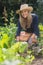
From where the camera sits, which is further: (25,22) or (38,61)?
(25,22)

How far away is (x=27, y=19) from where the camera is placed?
501 cm

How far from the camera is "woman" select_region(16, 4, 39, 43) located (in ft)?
16.2

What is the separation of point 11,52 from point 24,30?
3.01 meters

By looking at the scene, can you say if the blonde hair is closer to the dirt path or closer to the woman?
the woman

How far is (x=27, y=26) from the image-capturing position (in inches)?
201

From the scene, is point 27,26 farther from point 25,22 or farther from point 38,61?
point 38,61

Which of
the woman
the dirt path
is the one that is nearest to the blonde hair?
the woman

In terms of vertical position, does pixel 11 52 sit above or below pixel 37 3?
below

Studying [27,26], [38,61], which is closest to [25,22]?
[27,26]

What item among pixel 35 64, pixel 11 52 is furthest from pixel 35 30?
pixel 11 52

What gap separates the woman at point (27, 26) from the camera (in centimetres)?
495

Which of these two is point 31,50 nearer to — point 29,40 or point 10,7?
point 29,40

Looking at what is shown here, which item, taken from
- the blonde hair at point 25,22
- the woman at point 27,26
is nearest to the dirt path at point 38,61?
the woman at point 27,26

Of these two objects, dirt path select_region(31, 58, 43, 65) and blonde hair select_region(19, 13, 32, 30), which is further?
blonde hair select_region(19, 13, 32, 30)
